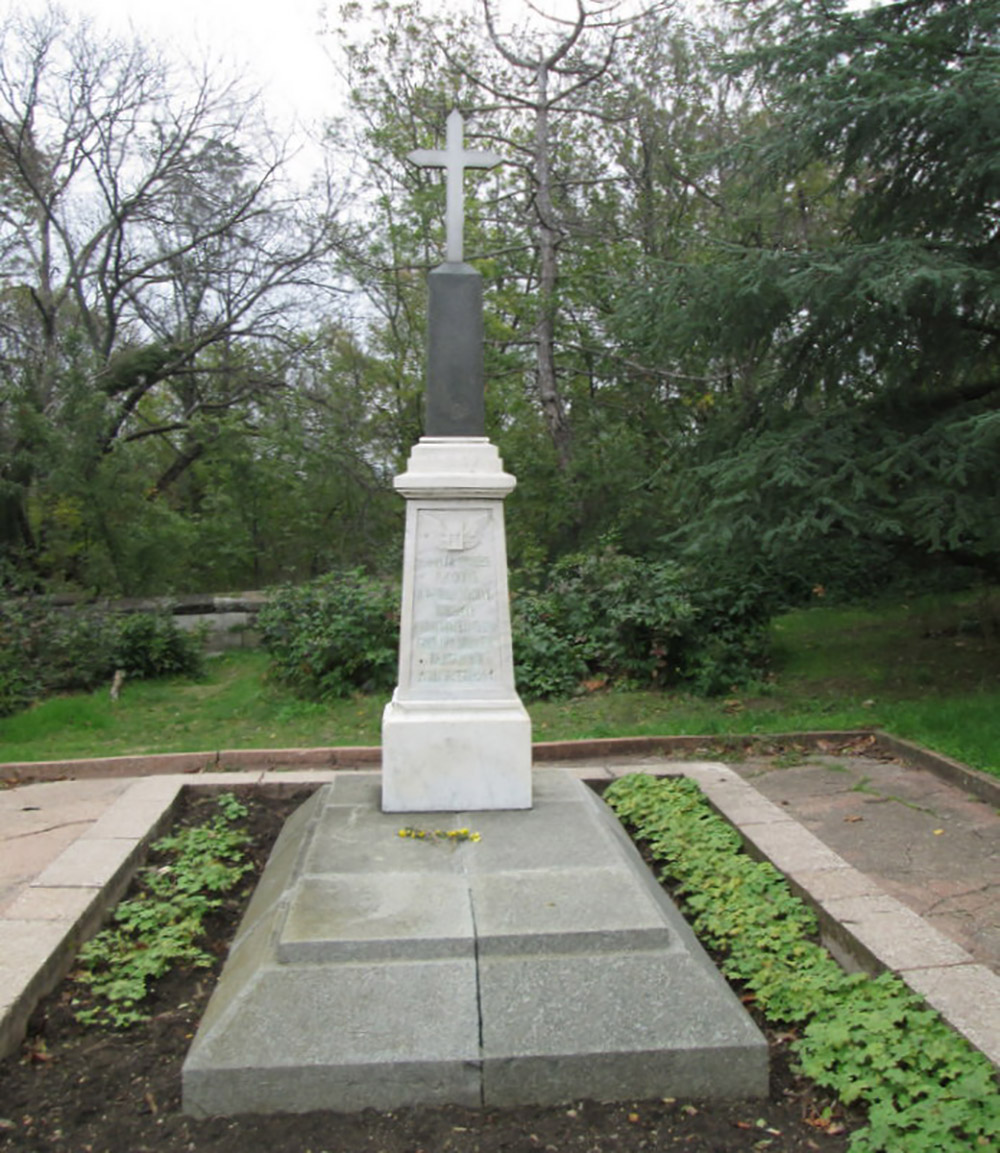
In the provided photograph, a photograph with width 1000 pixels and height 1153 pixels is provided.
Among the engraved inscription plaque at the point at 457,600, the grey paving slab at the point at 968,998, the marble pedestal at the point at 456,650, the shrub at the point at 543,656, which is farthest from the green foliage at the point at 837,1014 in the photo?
the shrub at the point at 543,656

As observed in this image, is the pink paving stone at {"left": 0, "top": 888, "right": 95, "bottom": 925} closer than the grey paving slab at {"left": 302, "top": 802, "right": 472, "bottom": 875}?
Yes

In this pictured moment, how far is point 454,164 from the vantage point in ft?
16.3

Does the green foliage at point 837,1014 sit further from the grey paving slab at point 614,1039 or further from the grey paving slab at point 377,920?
the grey paving slab at point 377,920

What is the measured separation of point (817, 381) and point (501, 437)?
6801 mm

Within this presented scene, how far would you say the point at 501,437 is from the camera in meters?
14.4

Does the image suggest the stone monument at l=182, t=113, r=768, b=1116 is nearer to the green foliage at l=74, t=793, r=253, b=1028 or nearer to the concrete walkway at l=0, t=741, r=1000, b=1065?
the green foliage at l=74, t=793, r=253, b=1028

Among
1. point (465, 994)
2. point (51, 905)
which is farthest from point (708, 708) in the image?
point (51, 905)

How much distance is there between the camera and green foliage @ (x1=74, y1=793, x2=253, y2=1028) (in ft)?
10.6

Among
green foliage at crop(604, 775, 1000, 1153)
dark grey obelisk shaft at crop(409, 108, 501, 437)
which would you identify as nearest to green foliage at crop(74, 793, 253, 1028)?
green foliage at crop(604, 775, 1000, 1153)

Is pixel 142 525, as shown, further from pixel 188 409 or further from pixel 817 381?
pixel 817 381

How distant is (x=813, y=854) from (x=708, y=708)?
380 centimetres

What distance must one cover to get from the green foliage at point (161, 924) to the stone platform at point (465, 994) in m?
0.26

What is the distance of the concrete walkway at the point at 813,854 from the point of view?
3.09 meters

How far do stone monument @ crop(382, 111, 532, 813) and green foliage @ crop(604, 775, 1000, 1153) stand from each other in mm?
905
